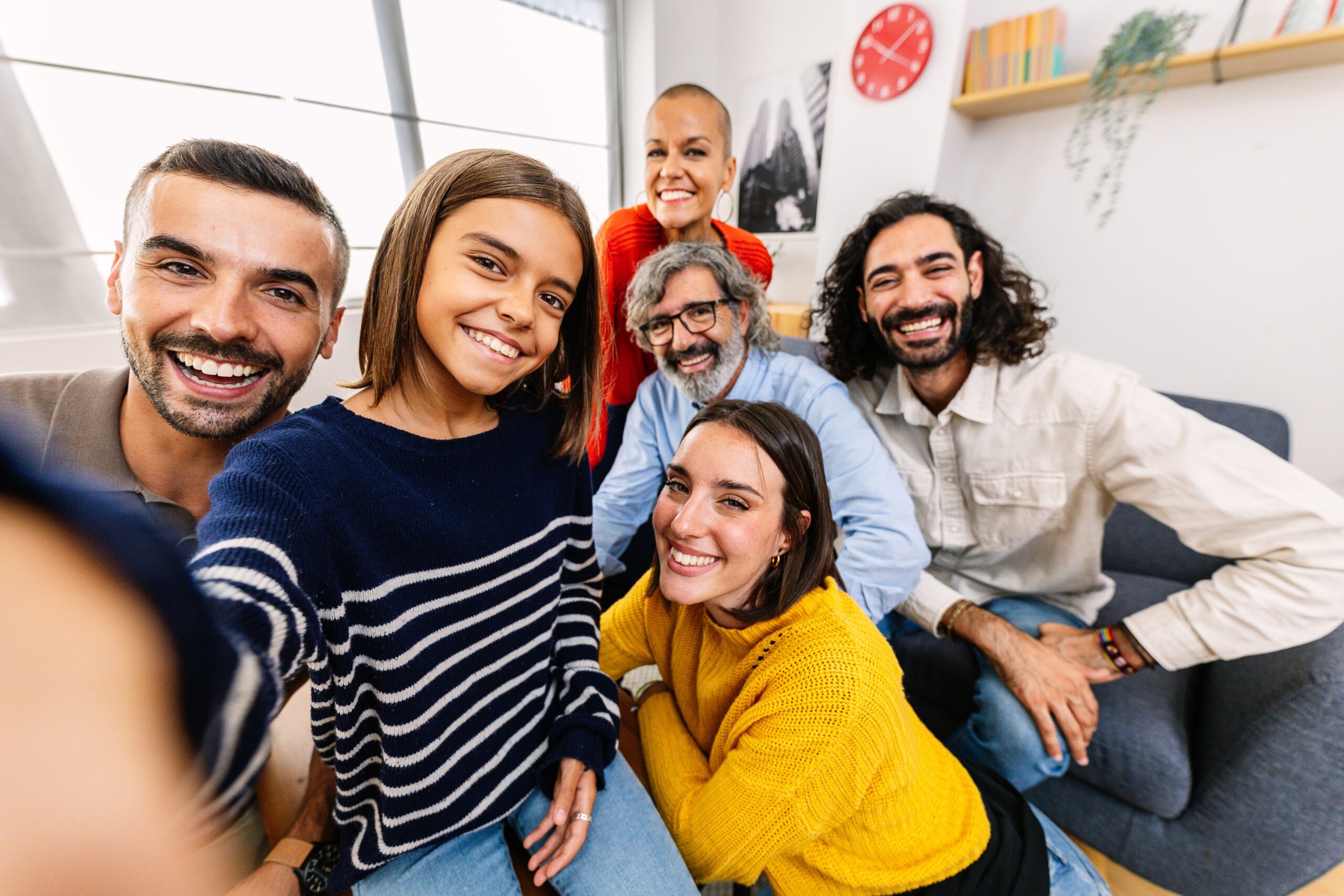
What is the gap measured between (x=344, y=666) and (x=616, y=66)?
163 inches

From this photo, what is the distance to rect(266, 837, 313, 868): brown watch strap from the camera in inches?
29.1

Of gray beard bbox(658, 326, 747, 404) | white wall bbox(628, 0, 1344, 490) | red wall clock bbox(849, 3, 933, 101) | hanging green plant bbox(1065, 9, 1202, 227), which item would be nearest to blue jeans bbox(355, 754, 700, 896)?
gray beard bbox(658, 326, 747, 404)

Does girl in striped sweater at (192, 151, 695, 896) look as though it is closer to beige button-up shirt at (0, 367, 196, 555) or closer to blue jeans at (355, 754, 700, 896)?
blue jeans at (355, 754, 700, 896)

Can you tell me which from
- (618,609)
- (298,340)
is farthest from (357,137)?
(618,609)

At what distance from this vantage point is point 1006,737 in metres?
1.15

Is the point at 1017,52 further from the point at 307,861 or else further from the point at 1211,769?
the point at 307,861

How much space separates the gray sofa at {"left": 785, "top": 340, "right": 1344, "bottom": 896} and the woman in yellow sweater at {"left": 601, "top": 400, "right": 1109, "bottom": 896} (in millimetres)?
346

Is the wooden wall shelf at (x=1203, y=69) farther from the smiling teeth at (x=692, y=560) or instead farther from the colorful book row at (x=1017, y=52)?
the smiling teeth at (x=692, y=560)

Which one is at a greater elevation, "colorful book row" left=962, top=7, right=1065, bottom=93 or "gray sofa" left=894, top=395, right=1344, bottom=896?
"colorful book row" left=962, top=7, right=1065, bottom=93

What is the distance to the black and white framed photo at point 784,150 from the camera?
3117 mm

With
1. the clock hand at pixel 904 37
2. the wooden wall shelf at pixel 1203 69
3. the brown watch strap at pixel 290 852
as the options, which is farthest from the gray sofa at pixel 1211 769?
the clock hand at pixel 904 37

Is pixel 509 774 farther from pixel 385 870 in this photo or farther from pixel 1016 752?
pixel 1016 752

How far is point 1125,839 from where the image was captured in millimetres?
1171

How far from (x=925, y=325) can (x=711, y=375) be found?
0.60 metres
